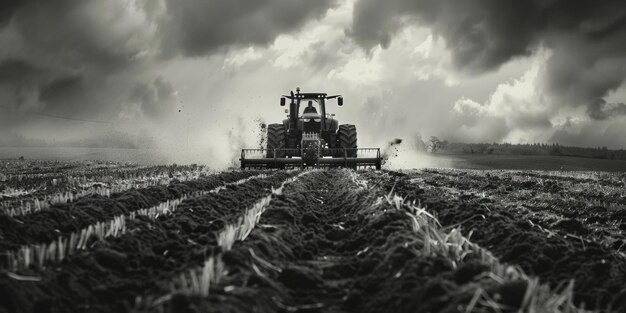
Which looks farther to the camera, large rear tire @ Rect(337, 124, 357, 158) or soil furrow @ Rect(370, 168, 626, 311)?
large rear tire @ Rect(337, 124, 357, 158)

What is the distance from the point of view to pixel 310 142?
805 inches

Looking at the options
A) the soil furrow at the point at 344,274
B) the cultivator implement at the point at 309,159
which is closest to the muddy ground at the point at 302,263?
the soil furrow at the point at 344,274

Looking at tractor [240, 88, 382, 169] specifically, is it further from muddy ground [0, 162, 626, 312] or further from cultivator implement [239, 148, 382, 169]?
muddy ground [0, 162, 626, 312]

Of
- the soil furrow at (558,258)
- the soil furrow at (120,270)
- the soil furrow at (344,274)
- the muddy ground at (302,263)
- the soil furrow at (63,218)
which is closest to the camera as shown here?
the soil furrow at (344,274)

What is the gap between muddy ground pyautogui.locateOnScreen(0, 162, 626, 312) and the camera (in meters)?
3.07

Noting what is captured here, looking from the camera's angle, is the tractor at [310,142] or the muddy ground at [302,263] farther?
the tractor at [310,142]

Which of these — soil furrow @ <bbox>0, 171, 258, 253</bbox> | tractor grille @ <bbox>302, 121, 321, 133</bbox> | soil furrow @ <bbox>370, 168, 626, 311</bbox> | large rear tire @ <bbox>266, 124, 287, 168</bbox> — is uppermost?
tractor grille @ <bbox>302, 121, 321, 133</bbox>

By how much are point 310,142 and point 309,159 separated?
67 centimetres

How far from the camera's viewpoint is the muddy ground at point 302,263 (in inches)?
121

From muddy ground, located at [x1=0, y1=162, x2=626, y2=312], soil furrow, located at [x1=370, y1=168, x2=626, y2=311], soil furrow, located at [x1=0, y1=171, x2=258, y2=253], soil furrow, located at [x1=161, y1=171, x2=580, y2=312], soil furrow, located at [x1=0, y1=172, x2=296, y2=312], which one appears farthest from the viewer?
soil furrow, located at [x1=0, y1=171, x2=258, y2=253]

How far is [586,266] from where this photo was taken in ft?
13.4

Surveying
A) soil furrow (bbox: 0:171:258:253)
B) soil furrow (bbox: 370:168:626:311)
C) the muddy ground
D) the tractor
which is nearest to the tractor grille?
the tractor

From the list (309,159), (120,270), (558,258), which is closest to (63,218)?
(120,270)

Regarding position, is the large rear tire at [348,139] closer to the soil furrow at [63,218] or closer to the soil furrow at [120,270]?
the soil furrow at [63,218]
